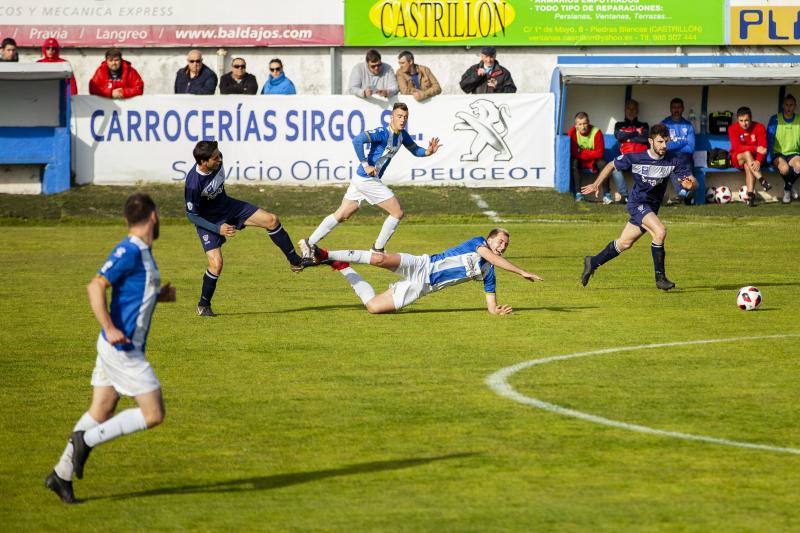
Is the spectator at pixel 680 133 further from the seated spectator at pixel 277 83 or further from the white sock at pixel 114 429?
the white sock at pixel 114 429

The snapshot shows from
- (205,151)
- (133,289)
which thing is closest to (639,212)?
(205,151)

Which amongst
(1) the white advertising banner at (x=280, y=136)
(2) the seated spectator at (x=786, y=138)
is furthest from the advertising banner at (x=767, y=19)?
(1) the white advertising banner at (x=280, y=136)

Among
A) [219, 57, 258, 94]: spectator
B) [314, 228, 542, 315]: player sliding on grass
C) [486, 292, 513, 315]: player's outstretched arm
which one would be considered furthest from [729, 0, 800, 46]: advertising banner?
[486, 292, 513, 315]: player's outstretched arm

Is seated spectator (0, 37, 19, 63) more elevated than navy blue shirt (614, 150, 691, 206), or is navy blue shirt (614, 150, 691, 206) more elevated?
seated spectator (0, 37, 19, 63)

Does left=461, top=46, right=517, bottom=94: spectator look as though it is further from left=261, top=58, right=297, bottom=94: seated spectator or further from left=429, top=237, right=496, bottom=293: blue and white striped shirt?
left=429, top=237, right=496, bottom=293: blue and white striped shirt

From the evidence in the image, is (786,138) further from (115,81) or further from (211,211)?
(211,211)

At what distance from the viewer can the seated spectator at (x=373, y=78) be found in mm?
27703

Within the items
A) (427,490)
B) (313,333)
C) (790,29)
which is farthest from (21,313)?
(790,29)

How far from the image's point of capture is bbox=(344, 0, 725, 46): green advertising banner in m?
32.0

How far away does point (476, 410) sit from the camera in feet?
35.0

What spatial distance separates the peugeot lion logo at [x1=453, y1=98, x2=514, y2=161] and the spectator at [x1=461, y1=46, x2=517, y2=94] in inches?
26.7

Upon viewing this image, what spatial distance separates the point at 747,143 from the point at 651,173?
11.8 metres

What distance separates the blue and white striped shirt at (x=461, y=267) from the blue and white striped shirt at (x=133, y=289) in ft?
23.1

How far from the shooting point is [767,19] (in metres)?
32.5
